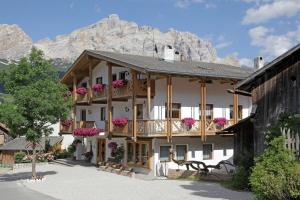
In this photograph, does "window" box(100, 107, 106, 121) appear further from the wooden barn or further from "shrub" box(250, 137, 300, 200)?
"shrub" box(250, 137, 300, 200)

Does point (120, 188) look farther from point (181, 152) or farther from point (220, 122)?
point (220, 122)

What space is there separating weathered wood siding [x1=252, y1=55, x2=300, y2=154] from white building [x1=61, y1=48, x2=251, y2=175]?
10.9 m

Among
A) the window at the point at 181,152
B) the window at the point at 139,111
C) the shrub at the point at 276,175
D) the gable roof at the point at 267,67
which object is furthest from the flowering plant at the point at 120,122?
the shrub at the point at 276,175

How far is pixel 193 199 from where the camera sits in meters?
18.2

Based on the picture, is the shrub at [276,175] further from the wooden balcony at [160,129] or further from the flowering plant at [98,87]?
the flowering plant at [98,87]

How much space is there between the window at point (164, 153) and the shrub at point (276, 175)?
48.8 ft

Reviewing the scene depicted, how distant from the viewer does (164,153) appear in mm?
29484

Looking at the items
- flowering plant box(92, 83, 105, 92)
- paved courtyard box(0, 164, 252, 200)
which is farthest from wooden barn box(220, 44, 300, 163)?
flowering plant box(92, 83, 105, 92)

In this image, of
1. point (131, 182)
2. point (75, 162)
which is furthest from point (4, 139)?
point (131, 182)

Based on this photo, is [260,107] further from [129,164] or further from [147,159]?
[129,164]

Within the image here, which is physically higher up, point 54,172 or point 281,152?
point 281,152

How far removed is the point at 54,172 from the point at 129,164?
5611mm

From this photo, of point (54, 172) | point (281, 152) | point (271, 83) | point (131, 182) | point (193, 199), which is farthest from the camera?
point (54, 172)

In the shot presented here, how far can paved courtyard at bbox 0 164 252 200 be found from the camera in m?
19.5
